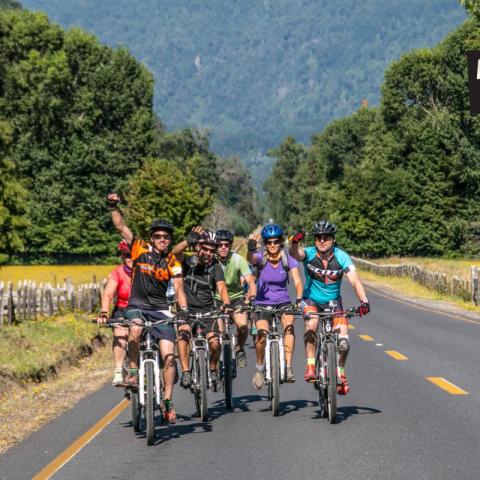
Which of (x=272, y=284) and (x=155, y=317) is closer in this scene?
(x=155, y=317)

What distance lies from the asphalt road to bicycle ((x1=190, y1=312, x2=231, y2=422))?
194 mm

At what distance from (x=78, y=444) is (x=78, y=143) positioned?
237 feet

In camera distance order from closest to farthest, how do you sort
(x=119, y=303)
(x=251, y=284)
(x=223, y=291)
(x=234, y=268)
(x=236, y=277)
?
(x=223, y=291)
(x=119, y=303)
(x=251, y=284)
(x=234, y=268)
(x=236, y=277)

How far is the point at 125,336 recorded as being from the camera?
1095 centimetres

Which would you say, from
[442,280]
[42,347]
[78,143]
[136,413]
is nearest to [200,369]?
[136,413]

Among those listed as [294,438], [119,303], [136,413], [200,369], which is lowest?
[294,438]

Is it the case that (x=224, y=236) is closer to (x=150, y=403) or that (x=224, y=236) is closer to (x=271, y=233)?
(x=271, y=233)

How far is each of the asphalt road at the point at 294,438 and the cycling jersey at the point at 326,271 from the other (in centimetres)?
128

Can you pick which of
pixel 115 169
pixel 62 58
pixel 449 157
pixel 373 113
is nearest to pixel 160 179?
pixel 115 169

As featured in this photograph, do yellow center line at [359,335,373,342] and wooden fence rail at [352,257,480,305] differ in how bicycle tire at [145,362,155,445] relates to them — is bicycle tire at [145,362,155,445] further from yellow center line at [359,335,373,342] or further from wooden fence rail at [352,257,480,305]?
wooden fence rail at [352,257,480,305]

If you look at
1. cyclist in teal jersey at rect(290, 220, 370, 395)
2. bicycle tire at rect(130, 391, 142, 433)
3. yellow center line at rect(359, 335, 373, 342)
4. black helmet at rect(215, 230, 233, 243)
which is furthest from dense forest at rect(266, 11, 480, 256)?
bicycle tire at rect(130, 391, 142, 433)

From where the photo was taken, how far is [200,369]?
1091 cm

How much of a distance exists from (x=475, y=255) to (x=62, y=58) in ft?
116

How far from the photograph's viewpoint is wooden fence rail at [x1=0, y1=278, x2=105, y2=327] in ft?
77.3
